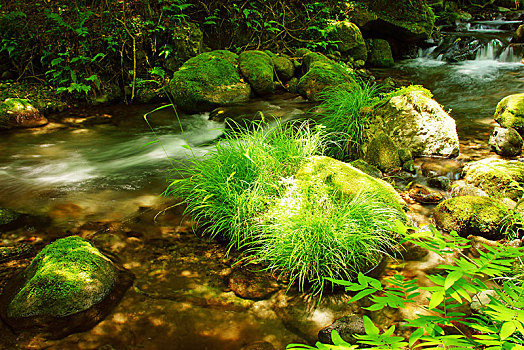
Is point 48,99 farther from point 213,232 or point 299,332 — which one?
point 299,332

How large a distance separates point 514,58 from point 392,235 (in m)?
10.5

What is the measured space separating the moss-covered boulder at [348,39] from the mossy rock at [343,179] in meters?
7.82

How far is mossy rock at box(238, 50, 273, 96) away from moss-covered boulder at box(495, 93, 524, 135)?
15.5ft

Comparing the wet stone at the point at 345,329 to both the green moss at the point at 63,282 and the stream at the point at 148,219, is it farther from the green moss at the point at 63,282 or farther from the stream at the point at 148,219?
the green moss at the point at 63,282

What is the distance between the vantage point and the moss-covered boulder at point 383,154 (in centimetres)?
538

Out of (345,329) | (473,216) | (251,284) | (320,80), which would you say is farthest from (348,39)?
(345,329)

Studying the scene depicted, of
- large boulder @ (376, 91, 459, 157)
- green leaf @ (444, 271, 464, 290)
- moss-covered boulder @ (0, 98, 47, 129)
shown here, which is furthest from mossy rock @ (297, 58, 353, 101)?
green leaf @ (444, 271, 464, 290)

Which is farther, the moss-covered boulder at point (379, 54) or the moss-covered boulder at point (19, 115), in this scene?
the moss-covered boulder at point (379, 54)

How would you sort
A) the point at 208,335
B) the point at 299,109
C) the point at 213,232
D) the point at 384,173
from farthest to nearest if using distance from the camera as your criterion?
the point at 299,109
the point at 384,173
the point at 213,232
the point at 208,335

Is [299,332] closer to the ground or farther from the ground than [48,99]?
closer to the ground

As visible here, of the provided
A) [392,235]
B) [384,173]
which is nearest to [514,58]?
→ [384,173]

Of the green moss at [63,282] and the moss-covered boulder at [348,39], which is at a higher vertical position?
the moss-covered boulder at [348,39]

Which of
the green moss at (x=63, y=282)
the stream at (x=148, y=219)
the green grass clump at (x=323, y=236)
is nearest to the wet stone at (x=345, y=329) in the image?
the stream at (x=148, y=219)

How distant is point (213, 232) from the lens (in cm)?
399
